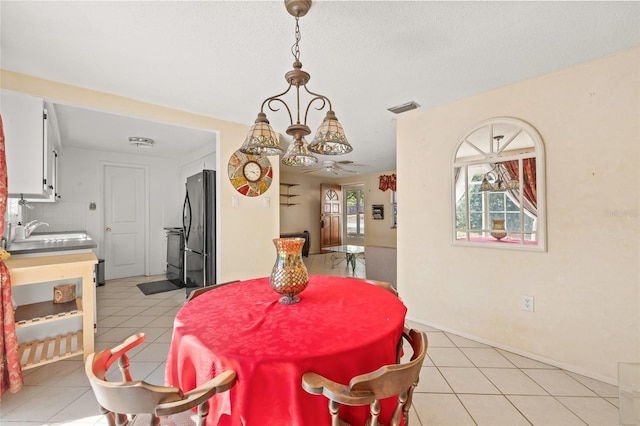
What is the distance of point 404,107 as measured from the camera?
2840 mm

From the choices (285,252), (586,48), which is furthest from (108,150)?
(586,48)

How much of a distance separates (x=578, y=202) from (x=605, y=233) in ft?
0.86

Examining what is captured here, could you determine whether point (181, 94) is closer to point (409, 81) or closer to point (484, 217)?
point (409, 81)

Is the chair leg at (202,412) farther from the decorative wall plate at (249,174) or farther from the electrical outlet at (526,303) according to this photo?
the decorative wall plate at (249,174)

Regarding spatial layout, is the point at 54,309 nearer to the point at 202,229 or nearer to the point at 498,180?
the point at 202,229

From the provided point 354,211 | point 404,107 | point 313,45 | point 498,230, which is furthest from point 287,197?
point 313,45

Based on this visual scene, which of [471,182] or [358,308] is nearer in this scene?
[358,308]

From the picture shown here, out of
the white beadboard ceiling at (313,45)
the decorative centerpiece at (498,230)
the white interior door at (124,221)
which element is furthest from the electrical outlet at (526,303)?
the white interior door at (124,221)

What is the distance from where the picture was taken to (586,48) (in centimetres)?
183

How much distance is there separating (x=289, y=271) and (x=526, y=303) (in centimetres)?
213

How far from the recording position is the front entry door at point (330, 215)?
26.3ft

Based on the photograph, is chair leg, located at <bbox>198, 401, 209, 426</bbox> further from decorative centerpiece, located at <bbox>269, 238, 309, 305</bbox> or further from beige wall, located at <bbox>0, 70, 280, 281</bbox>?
beige wall, located at <bbox>0, 70, 280, 281</bbox>

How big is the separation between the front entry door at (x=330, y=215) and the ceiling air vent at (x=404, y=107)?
Answer: 5128 millimetres

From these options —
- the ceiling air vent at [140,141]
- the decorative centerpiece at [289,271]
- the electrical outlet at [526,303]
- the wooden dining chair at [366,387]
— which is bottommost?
the electrical outlet at [526,303]
